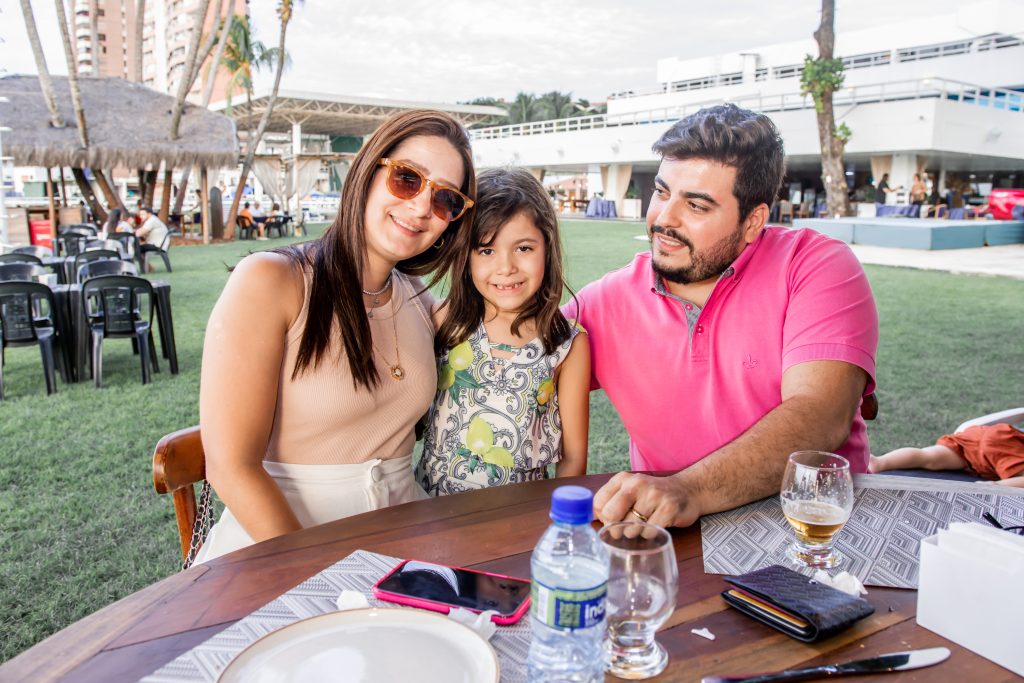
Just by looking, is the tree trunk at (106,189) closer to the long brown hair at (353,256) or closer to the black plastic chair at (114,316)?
the black plastic chair at (114,316)

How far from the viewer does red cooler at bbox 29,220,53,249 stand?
16873 millimetres

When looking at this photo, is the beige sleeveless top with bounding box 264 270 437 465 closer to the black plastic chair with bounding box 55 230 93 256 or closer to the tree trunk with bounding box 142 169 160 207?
the black plastic chair with bounding box 55 230 93 256

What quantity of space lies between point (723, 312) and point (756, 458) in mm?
715

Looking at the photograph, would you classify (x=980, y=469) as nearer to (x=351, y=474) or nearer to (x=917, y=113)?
(x=351, y=474)

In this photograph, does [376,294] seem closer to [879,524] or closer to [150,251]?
[879,524]

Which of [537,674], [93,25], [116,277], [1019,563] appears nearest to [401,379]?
[537,674]

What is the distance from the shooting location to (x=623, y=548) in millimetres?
978

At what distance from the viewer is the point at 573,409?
232 centimetres

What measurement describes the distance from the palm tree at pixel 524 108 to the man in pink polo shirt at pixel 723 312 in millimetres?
72515

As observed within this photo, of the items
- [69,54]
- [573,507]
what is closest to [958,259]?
[573,507]

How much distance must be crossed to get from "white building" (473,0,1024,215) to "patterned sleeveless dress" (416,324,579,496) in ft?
83.4

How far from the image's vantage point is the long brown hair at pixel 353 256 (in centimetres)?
192

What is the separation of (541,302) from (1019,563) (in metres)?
1.53

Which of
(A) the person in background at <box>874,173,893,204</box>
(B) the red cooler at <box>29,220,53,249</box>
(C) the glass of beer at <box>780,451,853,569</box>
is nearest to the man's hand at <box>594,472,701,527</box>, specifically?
(C) the glass of beer at <box>780,451,853,569</box>
